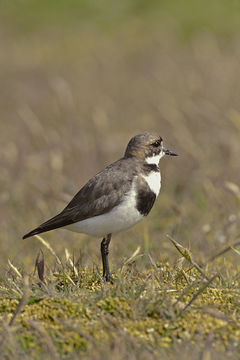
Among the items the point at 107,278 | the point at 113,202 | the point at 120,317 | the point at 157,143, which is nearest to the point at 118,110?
the point at 157,143

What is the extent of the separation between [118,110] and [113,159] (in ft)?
13.1

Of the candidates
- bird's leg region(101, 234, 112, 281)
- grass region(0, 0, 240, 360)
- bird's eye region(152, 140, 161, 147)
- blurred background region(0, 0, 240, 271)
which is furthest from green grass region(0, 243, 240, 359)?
bird's eye region(152, 140, 161, 147)

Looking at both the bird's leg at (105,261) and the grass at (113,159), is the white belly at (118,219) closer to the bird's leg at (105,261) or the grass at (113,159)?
the bird's leg at (105,261)

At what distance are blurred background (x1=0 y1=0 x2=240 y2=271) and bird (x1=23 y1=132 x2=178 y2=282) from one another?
55 cm

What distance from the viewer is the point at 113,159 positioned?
11.4 metres

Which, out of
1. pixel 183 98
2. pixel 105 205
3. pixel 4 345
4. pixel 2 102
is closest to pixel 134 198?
pixel 105 205

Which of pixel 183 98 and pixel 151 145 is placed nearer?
pixel 151 145

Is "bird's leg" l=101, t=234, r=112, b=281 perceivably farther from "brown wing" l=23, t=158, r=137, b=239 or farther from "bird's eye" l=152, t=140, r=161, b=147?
"bird's eye" l=152, t=140, r=161, b=147

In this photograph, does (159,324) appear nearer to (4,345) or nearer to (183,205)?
(4,345)

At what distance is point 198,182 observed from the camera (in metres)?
9.28

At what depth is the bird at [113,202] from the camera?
5.39 meters

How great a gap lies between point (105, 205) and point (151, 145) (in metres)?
0.90

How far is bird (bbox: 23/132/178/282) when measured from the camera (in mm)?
5395

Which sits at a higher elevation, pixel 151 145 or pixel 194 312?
pixel 151 145
